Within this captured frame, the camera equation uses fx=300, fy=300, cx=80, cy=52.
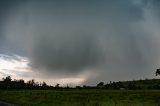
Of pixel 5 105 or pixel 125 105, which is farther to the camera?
pixel 125 105

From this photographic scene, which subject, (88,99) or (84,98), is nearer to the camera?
(88,99)

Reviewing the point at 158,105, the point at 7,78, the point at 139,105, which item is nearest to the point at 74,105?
the point at 139,105

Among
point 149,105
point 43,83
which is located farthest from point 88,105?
point 43,83

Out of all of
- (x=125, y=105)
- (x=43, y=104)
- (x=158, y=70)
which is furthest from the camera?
(x=158, y=70)

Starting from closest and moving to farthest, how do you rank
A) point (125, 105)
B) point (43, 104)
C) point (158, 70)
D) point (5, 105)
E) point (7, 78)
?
point (5, 105)
point (125, 105)
point (43, 104)
point (158, 70)
point (7, 78)

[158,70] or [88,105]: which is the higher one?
[158,70]

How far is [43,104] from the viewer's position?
65.5m

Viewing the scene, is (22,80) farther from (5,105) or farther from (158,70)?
(5,105)

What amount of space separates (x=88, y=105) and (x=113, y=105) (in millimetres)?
5803

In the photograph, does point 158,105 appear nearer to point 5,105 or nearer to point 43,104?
point 43,104

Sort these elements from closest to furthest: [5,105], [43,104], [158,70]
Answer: [5,105] < [43,104] < [158,70]

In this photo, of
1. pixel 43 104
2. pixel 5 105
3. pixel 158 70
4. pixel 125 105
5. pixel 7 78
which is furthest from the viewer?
pixel 7 78

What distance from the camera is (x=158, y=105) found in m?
62.2

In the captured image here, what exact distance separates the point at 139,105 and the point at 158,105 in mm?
3927
